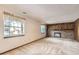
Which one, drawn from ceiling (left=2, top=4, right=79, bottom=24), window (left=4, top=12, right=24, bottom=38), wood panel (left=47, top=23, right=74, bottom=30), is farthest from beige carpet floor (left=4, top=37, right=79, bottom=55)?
wood panel (left=47, top=23, right=74, bottom=30)

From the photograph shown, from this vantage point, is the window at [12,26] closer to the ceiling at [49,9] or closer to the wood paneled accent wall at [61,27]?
the ceiling at [49,9]

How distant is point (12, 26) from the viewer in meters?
5.47

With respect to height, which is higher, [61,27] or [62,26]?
[62,26]

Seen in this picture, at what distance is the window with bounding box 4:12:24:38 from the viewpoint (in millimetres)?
4829

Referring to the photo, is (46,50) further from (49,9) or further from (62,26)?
(62,26)

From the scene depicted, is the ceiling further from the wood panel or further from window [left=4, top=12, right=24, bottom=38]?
the wood panel

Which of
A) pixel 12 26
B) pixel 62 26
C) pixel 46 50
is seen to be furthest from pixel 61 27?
pixel 12 26

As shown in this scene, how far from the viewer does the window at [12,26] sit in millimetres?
4829

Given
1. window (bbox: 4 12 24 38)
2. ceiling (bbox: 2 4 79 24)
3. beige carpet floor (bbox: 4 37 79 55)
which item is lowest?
beige carpet floor (bbox: 4 37 79 55)

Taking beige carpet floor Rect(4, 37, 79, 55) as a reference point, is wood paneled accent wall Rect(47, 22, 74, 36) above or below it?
above

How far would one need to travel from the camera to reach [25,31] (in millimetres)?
6867
